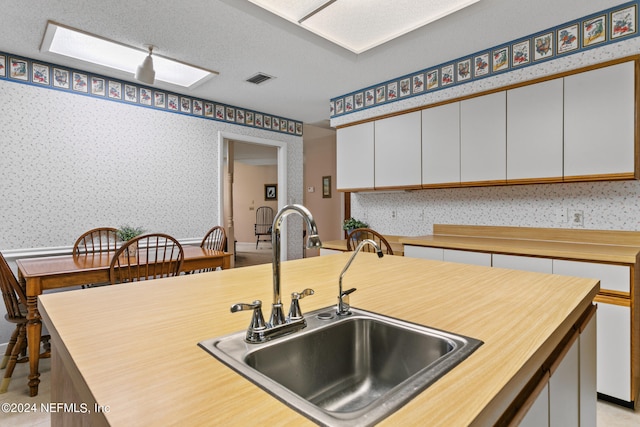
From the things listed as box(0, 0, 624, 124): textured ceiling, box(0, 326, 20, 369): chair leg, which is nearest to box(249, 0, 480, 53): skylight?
box(0, 0, 624, 124): textured ceiling

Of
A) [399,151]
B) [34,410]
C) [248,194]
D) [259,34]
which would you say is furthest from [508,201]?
[248,194]

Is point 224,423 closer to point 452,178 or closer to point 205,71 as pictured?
point 452,178

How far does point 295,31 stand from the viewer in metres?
2.45

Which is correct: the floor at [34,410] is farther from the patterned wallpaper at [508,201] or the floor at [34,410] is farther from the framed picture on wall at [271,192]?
the framed picture on wall at [271,192]

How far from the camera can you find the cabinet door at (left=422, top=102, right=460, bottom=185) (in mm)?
2951

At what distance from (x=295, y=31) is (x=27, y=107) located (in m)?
2.36

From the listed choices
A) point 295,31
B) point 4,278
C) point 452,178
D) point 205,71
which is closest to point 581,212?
point 452,178

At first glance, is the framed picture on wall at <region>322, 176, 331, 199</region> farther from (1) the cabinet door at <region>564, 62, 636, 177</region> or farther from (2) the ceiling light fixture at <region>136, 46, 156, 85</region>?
(1) the cabinet door at <region>564, 62, 636, 177</region>

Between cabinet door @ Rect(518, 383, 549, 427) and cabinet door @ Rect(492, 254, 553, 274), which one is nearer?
cabinet door @ Rect(518, 383, 549, 427)

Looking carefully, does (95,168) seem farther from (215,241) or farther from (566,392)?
(566,392)

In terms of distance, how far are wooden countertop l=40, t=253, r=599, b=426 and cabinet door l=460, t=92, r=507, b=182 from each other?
1499mm

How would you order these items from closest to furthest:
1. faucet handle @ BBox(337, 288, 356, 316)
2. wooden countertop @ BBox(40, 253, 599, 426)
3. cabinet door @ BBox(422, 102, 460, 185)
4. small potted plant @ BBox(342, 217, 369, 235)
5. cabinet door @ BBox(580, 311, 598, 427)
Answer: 1. wooden countertop @ BBox(40, 253, 599, 426)
2. faucet handle @ BBox(337, 288, 356, 316)
3. cabinet door @ BBox(580, 311, 598, 427)
4. cabinet door @ BBox(422, 102, 460, 185)
5. small potted plant @ BBox(342, 217, 369, 235)

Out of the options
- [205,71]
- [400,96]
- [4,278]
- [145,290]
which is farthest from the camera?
[400,96]

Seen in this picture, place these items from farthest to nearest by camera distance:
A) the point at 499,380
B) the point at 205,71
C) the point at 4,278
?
1. the point at 205,71
2. the point at 4,278
3. the point at 499,380
